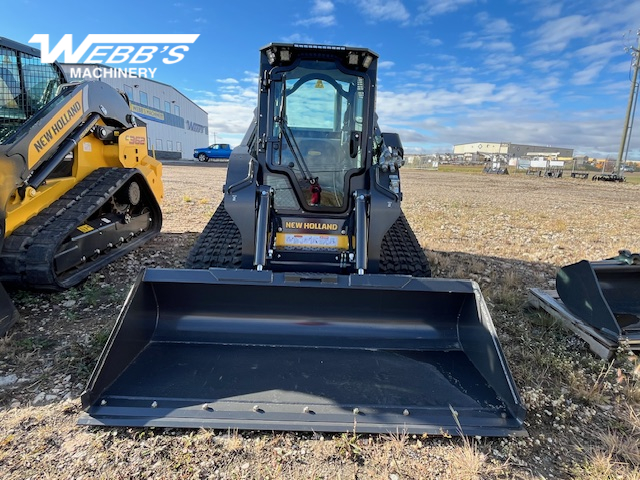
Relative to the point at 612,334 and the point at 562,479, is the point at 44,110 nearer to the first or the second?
the point at 562,479

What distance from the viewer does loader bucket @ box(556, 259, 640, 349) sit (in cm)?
319

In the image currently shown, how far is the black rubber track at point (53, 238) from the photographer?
11.7ft

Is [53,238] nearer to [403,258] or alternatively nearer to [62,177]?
[62,177]

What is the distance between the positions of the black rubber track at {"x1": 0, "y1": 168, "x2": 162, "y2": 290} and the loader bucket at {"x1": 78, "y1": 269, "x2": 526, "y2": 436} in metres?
1.44

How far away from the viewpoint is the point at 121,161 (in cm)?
550

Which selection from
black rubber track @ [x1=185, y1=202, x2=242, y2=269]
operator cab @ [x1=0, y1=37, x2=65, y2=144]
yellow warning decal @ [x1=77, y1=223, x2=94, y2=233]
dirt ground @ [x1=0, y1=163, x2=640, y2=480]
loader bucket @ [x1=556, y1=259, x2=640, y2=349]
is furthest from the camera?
operator cab @ [x1=0, y1=37, x2=65, y2=144]

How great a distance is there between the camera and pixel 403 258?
398 cm

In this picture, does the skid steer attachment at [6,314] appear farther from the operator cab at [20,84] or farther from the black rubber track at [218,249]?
the operator cab at [20,84]

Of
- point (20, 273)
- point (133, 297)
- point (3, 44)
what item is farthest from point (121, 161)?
point (133, 297)

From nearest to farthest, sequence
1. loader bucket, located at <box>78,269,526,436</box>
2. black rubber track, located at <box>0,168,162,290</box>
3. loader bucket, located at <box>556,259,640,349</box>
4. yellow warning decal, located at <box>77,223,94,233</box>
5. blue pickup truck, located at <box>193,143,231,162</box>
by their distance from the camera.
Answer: loader bucket, located at <box>78,269,526,436</box>
loader bucket, located at <box>556,259,640,349</box>
black rubber track, located at <box>0,168,162,290</box>
yellow warning decal, located at <box>77,223,94,233</box>
blue pickup truck, located at <box>193,143,231,162</box>

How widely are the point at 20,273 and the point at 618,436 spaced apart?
483 centimetres

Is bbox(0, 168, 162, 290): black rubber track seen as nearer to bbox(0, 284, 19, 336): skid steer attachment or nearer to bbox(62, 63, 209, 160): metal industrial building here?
bbox(0, 284, 19, 336): skid steer attachment

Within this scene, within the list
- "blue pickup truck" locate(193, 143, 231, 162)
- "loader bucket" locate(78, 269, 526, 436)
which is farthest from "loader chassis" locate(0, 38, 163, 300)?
"blue pickup truck" locate(193, 143, 231, 162)

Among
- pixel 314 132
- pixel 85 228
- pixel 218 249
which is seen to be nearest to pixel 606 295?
pixel 314 132
